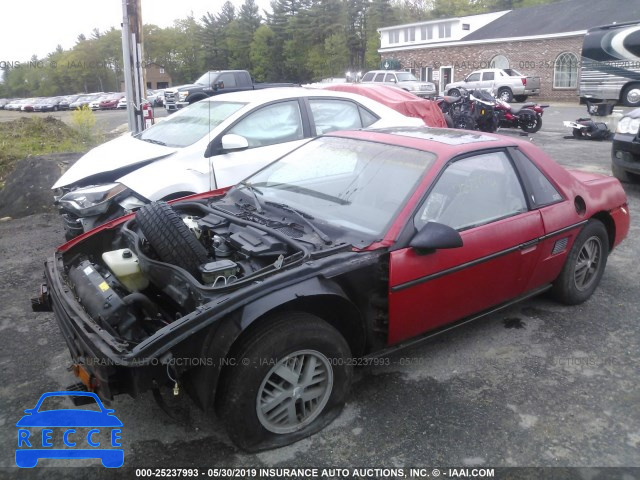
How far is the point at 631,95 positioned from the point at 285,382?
22.3 metres

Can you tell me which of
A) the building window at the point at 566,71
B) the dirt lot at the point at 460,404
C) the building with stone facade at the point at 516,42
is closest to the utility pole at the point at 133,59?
the dirt lot at the point at 460,404

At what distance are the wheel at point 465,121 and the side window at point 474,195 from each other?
34.8 feet

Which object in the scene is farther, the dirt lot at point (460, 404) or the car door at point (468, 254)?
the car door at point (468, 254)

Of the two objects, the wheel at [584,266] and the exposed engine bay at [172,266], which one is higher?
the exposed engine bay at [172,266]

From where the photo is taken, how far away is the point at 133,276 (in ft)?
10.4

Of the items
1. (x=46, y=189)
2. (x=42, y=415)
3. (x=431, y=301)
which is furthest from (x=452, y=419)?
(x=46, y=189)

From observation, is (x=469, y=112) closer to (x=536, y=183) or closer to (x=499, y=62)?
(x=536, y=183)

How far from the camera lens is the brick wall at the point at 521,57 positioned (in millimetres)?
33656

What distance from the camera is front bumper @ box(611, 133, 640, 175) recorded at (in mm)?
7625

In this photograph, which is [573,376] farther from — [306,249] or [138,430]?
[138,430]

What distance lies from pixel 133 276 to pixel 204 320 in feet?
3.22

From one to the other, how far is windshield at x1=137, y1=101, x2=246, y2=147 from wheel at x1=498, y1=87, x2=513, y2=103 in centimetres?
2519

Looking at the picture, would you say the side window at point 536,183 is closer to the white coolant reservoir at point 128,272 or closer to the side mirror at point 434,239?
the side mirror at point 434,239

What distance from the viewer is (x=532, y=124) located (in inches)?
622
